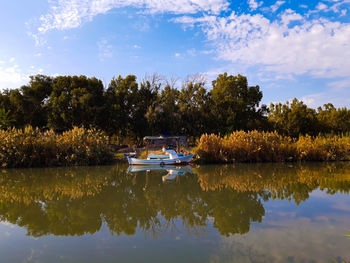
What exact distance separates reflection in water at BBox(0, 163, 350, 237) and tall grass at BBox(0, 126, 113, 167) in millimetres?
5687

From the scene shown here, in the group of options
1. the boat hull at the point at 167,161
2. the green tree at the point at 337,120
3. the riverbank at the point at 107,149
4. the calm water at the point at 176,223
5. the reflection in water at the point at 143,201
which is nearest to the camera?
the calm water at the point at 176,223

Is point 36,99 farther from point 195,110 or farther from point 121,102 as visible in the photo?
point 195,110

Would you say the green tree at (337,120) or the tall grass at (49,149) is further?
the green tree at (337,120)

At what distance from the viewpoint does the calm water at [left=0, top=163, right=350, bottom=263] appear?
507cm

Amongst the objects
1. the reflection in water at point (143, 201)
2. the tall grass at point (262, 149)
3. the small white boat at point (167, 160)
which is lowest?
the reflection in water at point (143, 201)

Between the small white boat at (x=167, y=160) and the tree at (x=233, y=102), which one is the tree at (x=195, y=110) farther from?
the small white boat at (x=167, y=160)

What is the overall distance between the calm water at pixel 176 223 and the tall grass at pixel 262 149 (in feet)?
33.1

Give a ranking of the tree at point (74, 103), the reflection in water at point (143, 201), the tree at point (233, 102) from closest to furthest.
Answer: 1. the reflection in water at point (143, 201)
2. the tree at point (74, 103)
3. the tree at point (233, 102)

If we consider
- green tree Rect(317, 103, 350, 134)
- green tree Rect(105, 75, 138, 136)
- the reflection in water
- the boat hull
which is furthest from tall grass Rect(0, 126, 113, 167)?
green tree Rect(317, 103, 350, 134)

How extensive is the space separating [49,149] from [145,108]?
18985 millimetres

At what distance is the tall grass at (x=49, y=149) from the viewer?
19041 mm

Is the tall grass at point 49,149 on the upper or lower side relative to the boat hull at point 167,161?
upper

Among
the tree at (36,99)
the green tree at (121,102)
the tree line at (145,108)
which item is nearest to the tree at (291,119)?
the tree line at (145,108)

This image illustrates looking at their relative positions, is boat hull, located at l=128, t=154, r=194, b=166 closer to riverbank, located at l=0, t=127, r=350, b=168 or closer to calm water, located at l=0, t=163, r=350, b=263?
riverbank, located at l=0, t=127, r=350, b=168
